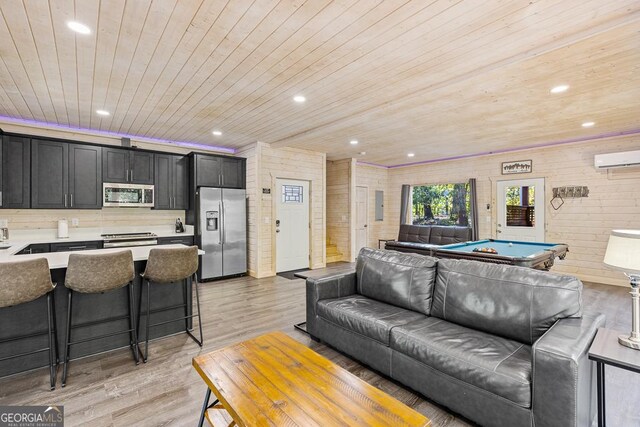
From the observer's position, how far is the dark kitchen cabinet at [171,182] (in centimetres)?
550

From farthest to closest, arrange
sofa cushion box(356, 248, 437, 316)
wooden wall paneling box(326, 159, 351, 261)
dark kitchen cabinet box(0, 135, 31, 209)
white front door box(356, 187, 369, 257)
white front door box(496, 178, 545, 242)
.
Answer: white front door box(356, 187, 369, 257) → wooden wall paneling box(326, 159, 351, 261) → white front door box(496, 178, 545, 242) → dark kitchen cabinet box(0, 135, 31, 209) → sofa cushion box(356, 248, 437, 316)

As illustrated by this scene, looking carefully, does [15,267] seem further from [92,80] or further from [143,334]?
[92,80]

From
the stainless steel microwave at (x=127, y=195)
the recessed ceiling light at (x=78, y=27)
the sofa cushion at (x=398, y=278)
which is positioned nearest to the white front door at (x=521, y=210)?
the sofa cushion at (x=398, y=278)

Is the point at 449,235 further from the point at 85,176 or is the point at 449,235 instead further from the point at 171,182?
the point at 85,176

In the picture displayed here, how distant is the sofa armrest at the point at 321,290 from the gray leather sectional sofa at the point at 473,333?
10mm

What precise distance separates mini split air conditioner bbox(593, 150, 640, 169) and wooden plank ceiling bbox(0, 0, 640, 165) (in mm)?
435

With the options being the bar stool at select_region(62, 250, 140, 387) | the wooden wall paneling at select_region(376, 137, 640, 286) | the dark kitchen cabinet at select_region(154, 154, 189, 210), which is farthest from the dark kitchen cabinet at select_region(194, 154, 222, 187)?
the wooden wall paneling at select_region(376, 137, 640, 286)

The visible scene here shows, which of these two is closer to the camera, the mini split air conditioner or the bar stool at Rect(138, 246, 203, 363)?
the bar stool at Rect(138, 246, 203, 363)

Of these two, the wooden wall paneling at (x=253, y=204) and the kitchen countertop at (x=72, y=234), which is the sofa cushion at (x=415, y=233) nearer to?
the wooden wall paneling at (x=253, y=204)

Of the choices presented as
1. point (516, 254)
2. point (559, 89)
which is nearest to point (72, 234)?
point (516, 254)

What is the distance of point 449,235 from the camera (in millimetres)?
6793

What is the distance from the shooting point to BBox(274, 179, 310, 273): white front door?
20.6 ft

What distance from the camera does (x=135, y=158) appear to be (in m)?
5.24

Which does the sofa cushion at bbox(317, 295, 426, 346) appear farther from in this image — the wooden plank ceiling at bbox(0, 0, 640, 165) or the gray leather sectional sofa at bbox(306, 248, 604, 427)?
the wooden plank ceiling at bbox(0, 0, 640, 165)
